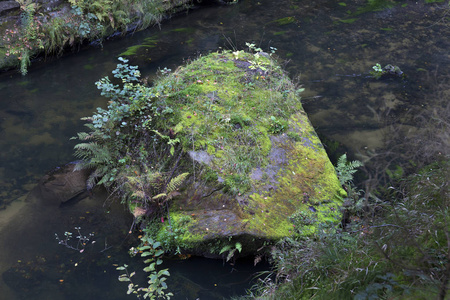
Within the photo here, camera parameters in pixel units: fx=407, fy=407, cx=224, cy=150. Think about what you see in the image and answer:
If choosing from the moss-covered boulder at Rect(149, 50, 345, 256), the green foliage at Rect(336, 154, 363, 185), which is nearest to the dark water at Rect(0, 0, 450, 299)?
the moss-covered boulder at Rect(149, 50, 345, 256)

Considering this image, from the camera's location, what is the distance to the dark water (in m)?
5.21

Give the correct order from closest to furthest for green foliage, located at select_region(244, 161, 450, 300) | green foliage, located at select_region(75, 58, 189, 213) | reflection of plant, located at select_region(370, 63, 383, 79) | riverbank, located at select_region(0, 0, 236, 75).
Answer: green foliage, located at select_region(244, 161, 450, 300)
green foliage, located at select_region(75, 58, 189, 213)
riverbank, located at select_region(0, 0, 236, 75)
reflection of plant, located at select_region(370, 63, 383, 79)

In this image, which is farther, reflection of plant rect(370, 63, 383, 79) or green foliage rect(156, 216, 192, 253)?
reflection of plant rect(370, 63, 383, 79)

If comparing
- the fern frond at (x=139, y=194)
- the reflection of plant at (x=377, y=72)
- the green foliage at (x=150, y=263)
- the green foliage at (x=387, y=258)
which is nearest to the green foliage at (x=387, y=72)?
the reflection of plant at (x=377, y=72)

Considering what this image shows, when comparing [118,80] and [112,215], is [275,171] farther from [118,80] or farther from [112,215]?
[118,80]

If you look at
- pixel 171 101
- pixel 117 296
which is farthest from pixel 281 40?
pixel 117 296

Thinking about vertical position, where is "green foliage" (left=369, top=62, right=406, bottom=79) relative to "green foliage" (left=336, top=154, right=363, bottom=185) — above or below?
below

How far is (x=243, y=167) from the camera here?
5.88 m

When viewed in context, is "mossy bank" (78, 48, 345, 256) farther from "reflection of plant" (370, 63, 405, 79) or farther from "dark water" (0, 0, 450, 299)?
"reflection of plant" (370, 63, 405, 79)

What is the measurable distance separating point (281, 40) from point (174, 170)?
6.40 metres

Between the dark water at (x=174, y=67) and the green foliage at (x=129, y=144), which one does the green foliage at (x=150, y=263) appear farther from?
the green foliage at (x=129, y=144)

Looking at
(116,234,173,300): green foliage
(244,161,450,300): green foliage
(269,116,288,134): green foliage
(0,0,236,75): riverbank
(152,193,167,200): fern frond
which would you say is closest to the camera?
(244,161,450,300): green foliage

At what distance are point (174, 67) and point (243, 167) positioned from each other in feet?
15.5

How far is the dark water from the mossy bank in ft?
1.65
